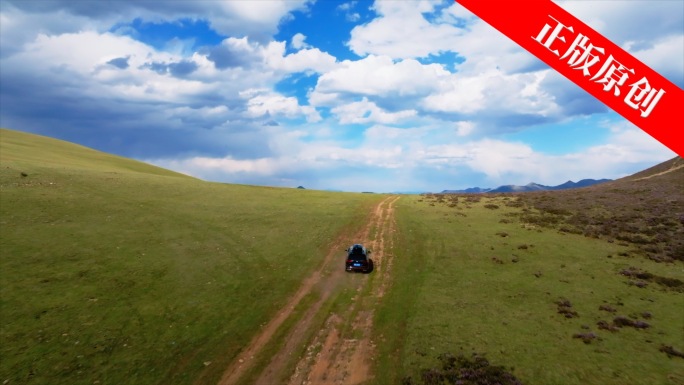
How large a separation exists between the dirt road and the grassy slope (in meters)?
1.15

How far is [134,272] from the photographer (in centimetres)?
2812

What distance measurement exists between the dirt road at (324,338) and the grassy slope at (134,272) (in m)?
1.15

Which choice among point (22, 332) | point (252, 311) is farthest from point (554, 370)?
point (22, 332)

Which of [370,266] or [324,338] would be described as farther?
[370,266]

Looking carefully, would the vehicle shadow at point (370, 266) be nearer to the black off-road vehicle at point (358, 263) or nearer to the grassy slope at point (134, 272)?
the black off-road vehicle at point (358, 263)

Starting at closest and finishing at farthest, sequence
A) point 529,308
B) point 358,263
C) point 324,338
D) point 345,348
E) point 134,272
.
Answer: point 345,348 < point 324,338 < point 529,308 < point 134,272 < point 358,263

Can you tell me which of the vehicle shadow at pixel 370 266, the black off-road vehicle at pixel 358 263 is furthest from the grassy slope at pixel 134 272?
the vehicle shadow at pixel 370 266

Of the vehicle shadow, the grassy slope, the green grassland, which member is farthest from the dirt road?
the green grassland

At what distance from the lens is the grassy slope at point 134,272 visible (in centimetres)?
1902

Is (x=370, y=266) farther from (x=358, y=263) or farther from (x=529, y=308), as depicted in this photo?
(x=529, y=308)

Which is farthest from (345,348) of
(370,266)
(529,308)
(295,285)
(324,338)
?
(529,308)

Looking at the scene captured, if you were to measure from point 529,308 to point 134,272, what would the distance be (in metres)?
30.3

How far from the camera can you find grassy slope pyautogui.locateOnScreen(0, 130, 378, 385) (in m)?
19.0

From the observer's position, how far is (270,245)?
3728 centimetres
